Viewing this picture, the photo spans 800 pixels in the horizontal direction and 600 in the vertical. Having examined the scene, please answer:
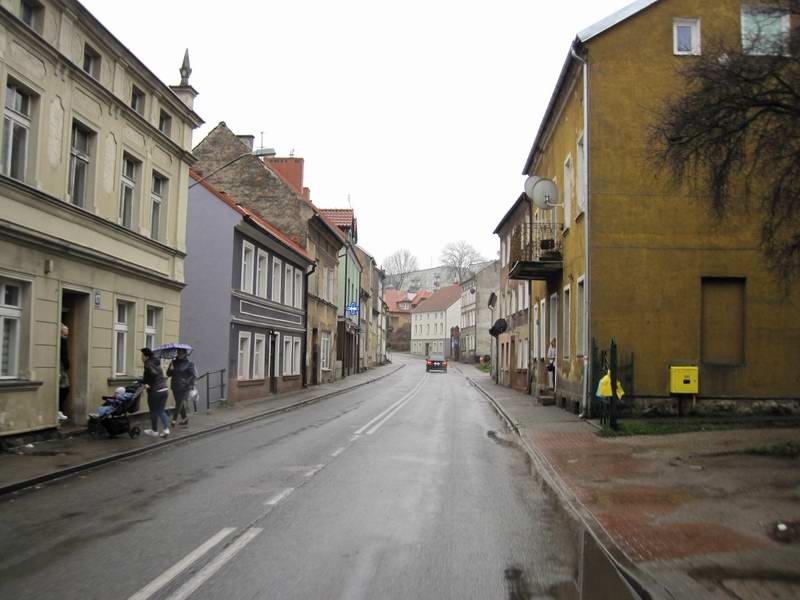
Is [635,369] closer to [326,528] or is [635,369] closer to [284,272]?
[326,528]

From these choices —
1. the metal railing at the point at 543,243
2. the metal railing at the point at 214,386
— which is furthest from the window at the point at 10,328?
the metal railing at the point at 543,243

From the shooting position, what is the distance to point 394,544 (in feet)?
21.5

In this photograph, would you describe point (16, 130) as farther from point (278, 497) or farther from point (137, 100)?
point (278, 497)

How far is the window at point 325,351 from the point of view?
131 ft

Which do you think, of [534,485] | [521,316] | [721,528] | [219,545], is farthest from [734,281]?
[521,316]

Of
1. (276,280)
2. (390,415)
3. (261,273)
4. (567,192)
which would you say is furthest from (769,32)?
(276,280)

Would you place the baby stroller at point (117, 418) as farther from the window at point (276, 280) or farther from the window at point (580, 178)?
the window at point (276, 280)

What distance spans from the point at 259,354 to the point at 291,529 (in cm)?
2122

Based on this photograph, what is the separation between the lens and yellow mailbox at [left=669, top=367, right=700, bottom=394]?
56.2 feet

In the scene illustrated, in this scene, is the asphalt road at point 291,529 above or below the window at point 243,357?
below

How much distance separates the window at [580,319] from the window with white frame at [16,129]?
12.7 meters

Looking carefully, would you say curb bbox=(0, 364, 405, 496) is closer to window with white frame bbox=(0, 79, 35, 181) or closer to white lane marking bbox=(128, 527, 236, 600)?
white lane marking bbox=(128, 527, 236, 600)

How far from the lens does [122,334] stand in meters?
16.6

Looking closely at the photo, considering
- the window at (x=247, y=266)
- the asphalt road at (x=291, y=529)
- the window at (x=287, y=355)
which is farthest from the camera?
the window at (x=287, y=355)
